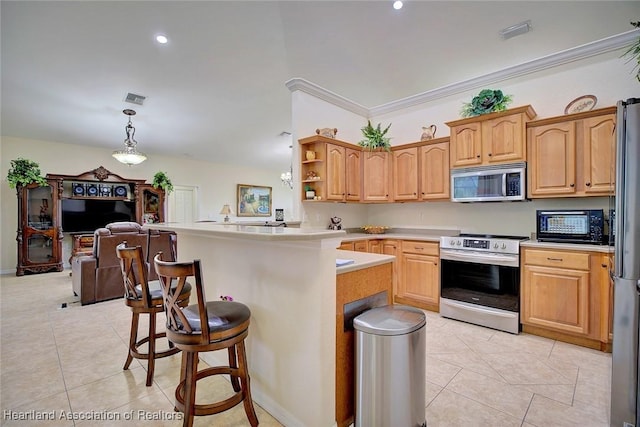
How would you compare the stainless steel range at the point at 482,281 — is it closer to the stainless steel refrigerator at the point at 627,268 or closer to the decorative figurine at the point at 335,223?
the stainless steel refrigerator at the point at 627,268

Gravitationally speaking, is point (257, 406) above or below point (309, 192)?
below

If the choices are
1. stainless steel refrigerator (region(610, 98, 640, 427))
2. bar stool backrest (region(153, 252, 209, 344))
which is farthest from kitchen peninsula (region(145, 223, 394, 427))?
stainless steel refrigerator (region(610, 98, 640, 427))

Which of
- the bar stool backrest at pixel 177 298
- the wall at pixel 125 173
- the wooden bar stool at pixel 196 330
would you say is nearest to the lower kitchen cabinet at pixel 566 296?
the wooden bar stool at pixel 196 330

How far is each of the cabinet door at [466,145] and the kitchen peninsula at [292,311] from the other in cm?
225

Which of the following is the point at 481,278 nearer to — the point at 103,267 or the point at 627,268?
the point at 627,268

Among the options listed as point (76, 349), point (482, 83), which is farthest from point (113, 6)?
point (482, 83)

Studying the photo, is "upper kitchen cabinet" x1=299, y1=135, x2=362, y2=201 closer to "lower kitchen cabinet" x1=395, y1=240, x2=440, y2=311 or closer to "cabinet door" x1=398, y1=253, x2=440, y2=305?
"lower kitchen cabinet" x1=395, y1=240, x2=440, y2=311

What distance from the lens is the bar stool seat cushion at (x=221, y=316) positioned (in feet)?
4.83

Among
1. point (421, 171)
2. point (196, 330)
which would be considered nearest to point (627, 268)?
point (196, 330)

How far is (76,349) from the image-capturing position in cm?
262

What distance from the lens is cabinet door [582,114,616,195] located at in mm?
2713

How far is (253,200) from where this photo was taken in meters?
9.31

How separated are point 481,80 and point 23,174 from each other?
7982 millimetres

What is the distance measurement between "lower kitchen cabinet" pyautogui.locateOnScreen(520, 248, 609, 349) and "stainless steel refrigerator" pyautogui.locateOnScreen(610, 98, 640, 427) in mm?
1257
